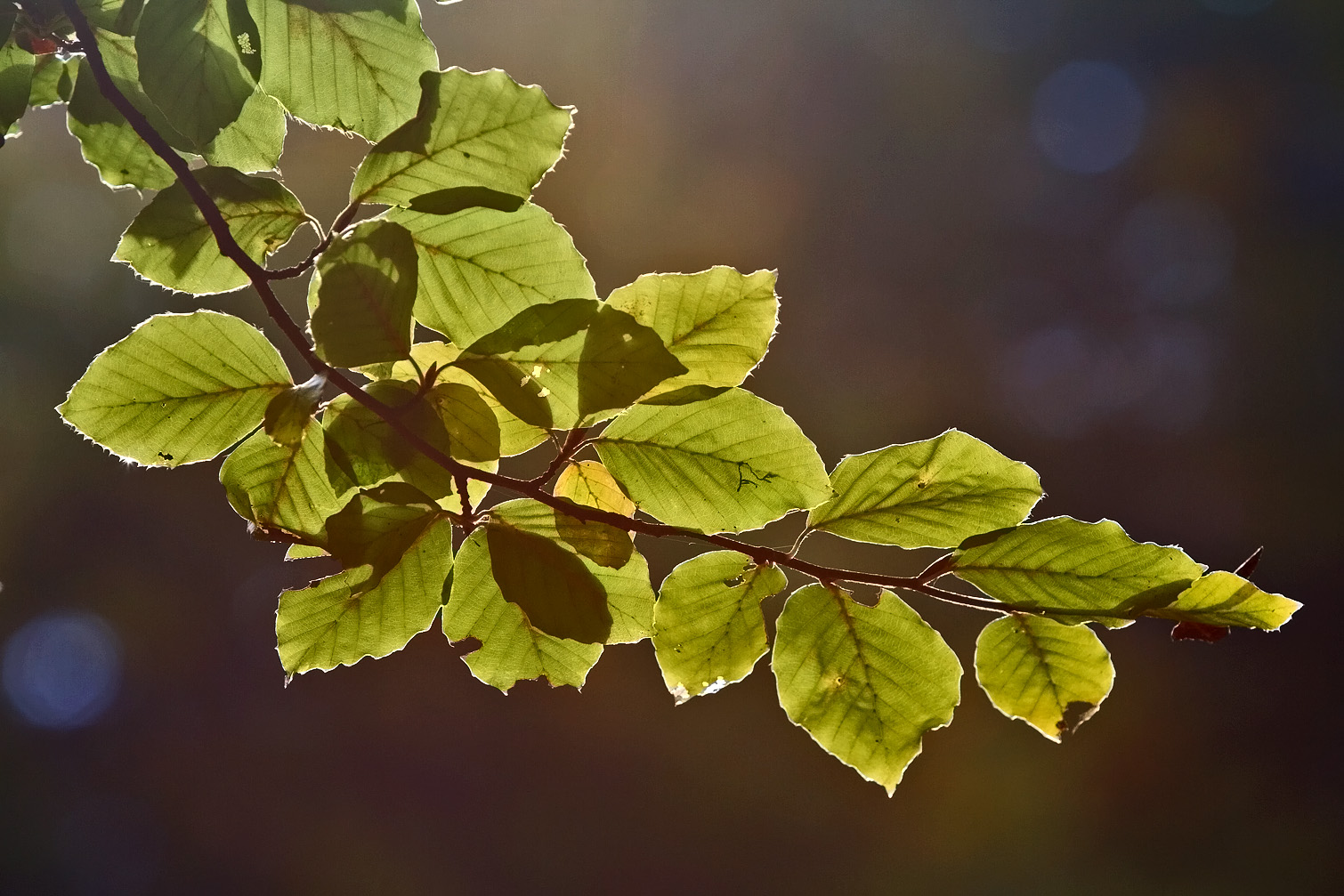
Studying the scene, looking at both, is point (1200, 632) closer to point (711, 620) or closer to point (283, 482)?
point (711, 620)

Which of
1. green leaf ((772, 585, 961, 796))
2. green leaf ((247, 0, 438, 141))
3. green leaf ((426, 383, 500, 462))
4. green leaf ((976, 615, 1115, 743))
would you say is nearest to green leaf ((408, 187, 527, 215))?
green leaf ((426, 383, 500, 462))

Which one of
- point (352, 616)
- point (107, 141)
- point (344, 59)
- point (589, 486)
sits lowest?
point (352, 616)

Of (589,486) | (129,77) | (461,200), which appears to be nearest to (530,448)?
(589,486)

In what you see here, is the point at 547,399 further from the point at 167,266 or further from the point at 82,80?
the point at 82,80

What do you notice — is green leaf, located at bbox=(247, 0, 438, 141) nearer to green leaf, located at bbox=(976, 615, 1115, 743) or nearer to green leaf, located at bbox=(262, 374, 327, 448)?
green leaf, located at bbox=(262, 374, 327, 448)

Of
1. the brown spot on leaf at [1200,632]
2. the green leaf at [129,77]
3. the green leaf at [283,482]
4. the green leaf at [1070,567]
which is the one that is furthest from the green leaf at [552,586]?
the green leaf at [129,77]
